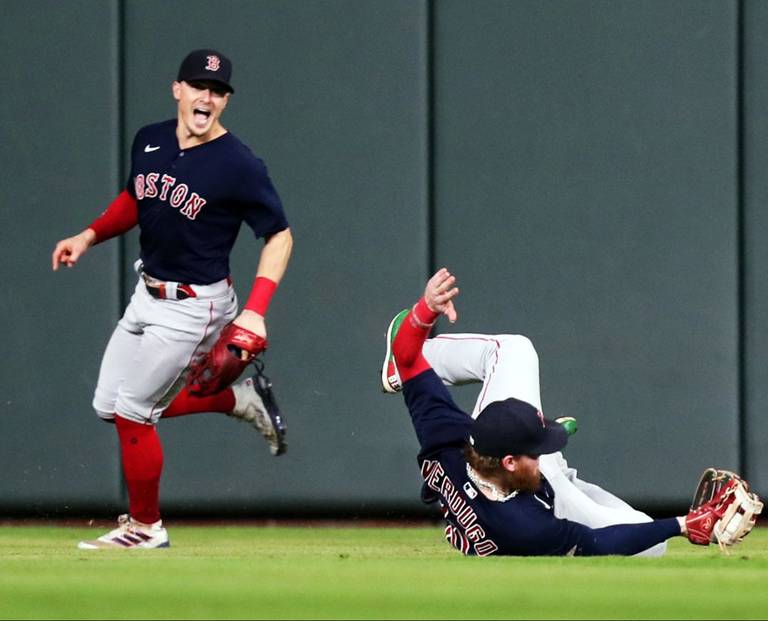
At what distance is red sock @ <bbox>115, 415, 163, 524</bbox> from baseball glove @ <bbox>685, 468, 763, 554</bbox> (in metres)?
1.66

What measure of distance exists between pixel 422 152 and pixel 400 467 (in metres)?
1.14

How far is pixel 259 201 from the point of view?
192 inches

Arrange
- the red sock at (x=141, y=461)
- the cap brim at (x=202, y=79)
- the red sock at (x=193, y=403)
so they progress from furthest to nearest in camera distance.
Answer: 1. the red sock at (x=193, y=403)
2. the red sock at (x=141, y=461)
3. the cap brim at (x=202, y=79)

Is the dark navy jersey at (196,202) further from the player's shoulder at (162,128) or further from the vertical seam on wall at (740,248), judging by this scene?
the vertical seam on wall at (740,248)

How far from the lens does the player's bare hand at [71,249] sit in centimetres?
491

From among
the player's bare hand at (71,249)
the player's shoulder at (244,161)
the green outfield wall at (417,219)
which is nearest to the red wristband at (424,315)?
the player's shoulder at (244,161)

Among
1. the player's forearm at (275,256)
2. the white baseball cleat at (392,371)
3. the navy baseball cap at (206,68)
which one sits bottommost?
the white baseball cleat at (392,371)

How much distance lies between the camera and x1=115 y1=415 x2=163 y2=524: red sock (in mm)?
4988

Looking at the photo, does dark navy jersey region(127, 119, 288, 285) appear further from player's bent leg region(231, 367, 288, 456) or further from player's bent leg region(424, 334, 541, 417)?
player's bent leg region(424, 334, 541, 417)

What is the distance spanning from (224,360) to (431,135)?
1388 mm

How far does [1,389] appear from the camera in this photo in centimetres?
586

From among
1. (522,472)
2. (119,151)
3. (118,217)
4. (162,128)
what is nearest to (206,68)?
(162,128)

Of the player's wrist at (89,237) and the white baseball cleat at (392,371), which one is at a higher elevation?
the player's wrist at (89,237)

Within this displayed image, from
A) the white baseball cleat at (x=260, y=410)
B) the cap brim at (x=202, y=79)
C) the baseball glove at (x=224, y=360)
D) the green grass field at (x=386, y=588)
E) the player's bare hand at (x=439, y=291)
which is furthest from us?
the white baseball cleat at (x=260, y=410)
